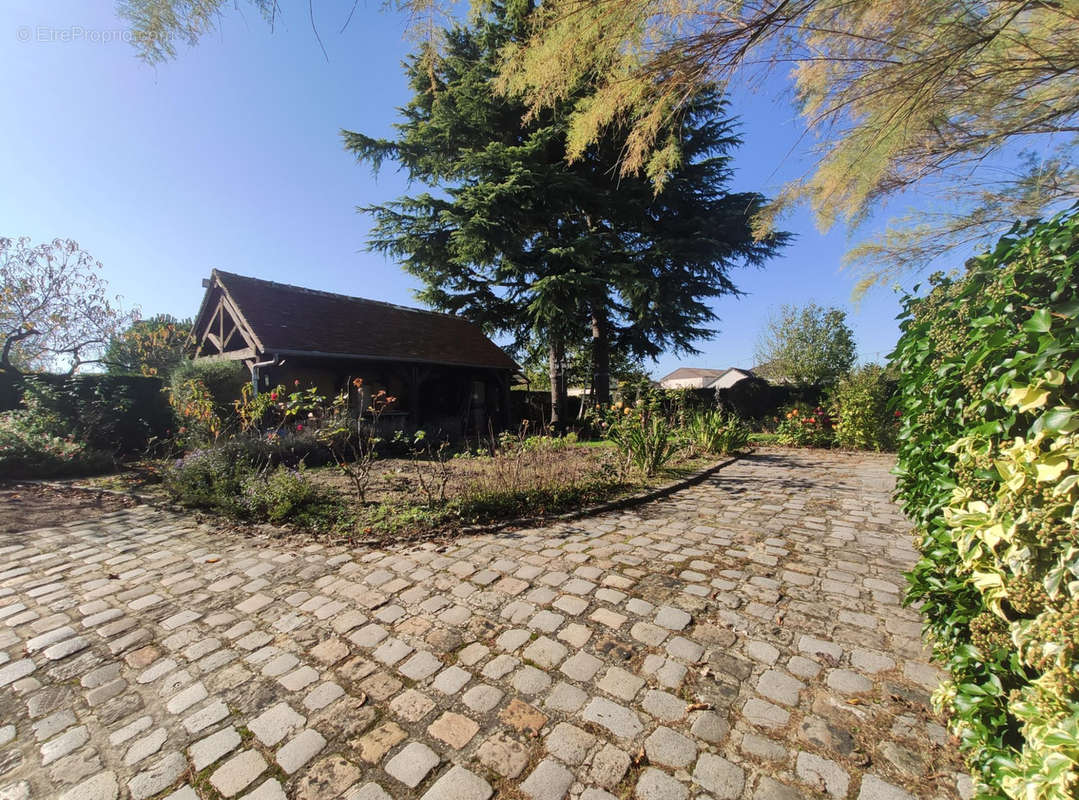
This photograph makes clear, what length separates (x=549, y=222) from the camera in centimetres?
1322

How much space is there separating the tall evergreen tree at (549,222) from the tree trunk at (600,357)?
4cm

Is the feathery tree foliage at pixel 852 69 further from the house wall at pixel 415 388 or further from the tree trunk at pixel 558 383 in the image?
the tree trunk at pixel 558 383

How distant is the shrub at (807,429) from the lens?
10148 mm

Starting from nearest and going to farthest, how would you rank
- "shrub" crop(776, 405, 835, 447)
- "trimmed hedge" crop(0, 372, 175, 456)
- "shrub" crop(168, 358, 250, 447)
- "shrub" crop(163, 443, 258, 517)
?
1. "shrub" crop(163, 443, 258, 517)
2. "trimmed hedge" crop(0, 372, 175, 456)
3. "shrub" crop(168, 358, 250, 447)
4. "shrub" crop(776, 405, 835, 447)

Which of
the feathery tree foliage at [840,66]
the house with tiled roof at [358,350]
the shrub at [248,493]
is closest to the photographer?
the feathery tree foliage at [840,66]

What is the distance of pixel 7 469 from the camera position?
7648 millimetres

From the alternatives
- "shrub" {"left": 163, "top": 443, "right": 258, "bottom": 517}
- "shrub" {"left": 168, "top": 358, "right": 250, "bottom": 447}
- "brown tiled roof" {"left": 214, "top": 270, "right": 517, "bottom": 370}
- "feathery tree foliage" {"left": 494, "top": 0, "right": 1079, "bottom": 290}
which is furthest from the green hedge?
"brown tiled roof" {"left": 214, "top": 270, "right": 517, "bottom": 370}

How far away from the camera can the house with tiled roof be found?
35.7 feet

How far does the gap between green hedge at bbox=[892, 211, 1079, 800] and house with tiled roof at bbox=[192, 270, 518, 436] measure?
26.8 ft

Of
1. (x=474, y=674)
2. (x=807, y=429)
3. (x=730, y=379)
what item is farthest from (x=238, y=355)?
(x=730, y=379)

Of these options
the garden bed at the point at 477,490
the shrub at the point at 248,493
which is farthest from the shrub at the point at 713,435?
the shrub at the point at 248,493

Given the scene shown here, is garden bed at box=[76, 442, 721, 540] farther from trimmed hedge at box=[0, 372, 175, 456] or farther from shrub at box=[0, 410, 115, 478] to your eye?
trimmed hedge at box=[0, 372, 175, 456]

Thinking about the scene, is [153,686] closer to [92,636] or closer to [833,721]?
[92,636]

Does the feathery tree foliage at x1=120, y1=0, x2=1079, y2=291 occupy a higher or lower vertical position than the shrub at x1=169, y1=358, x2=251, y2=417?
higher
